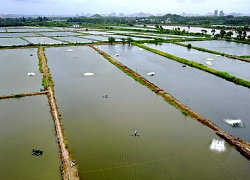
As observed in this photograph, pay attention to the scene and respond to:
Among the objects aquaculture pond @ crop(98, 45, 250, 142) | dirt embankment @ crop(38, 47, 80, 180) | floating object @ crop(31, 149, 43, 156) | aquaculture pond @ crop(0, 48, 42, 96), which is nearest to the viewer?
dirt embankment @ crop(38, 47, 80, 180)

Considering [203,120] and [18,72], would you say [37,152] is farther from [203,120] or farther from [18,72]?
[18,72]

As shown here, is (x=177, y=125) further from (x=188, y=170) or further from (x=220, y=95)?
(x=220, y=95)

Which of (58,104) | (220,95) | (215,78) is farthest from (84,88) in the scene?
(215,78)

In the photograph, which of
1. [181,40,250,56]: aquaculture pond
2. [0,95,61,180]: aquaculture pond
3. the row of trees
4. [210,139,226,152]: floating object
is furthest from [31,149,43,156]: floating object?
the row of trees

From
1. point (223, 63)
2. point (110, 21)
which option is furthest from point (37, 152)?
point (110, 21)

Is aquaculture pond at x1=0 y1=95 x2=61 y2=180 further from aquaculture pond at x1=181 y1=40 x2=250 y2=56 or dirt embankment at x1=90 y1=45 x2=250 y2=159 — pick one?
aquaculture pond at x1=181 y1=40 x2=250 y2=56

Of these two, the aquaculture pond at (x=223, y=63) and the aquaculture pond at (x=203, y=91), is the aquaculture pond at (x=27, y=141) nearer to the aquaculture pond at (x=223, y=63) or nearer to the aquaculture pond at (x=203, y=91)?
the aquaculture pond at (x=203, y=91)
